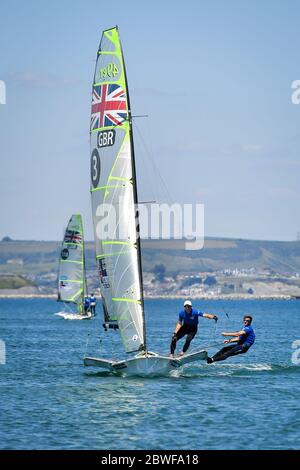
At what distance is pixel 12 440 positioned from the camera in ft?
86.5

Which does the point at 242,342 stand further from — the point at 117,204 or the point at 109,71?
the point at 109,71

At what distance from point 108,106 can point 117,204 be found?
3534mm

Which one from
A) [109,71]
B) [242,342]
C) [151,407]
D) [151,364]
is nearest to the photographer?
[151,407]

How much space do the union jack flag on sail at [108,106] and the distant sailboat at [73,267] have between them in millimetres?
54107

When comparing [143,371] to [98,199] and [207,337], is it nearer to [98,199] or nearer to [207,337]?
[98,199]

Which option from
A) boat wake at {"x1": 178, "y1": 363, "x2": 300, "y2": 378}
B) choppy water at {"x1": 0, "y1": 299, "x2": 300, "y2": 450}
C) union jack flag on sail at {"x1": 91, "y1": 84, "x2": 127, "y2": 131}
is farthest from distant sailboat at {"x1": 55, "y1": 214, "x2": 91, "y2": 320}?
union jack flag on sail at {"x1": 91, "y1": 84, "x2": 127, "y2": 131}

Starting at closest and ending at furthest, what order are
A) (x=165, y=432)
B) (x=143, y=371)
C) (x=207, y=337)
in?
(x=165, y=432) < (x=143, y=371) < (x=207, y=337)

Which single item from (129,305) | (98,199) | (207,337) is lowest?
(207,337)

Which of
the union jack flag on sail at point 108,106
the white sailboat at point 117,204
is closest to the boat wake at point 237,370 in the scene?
the white sailboat at point 117,204

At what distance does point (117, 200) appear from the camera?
36938mm

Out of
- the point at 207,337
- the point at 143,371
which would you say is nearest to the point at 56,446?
the point at 143,371

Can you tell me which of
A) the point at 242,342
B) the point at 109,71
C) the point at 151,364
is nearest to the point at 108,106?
the point at 109,71

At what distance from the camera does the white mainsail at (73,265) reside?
306ft
